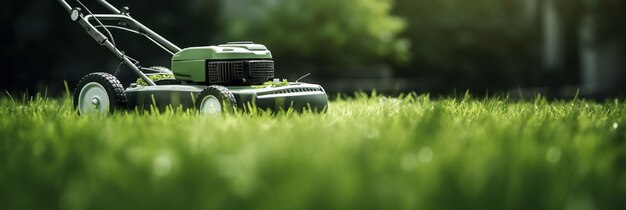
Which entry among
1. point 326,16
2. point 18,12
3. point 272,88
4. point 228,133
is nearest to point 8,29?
point 18,12

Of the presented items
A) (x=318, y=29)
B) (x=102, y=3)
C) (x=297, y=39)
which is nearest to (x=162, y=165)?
(x=102, y=3)

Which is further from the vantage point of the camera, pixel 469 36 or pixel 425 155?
pixel 469 36

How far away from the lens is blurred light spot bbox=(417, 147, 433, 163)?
10.3ft

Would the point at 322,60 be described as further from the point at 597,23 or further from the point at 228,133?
the point at 228,133

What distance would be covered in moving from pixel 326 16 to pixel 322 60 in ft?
3.01

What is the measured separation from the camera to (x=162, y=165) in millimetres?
2920

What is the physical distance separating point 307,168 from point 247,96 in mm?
3240

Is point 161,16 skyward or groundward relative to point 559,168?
skyward

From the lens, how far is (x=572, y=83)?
1877 cm

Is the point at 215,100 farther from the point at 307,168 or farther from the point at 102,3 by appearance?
the point at 307,168

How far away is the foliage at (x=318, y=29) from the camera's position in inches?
589

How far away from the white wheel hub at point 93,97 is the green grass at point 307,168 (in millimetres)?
2190

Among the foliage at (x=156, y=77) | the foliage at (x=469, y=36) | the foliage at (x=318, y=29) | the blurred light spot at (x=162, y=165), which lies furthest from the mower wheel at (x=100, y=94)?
the foliage at (x=469, y=36)

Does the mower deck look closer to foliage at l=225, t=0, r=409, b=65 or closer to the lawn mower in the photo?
the lawn mower
